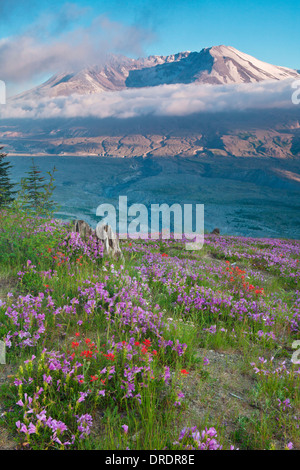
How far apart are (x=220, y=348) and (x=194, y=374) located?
1.11 m

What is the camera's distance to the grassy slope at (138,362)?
3.00 metres

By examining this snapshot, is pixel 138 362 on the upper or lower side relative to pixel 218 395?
upper

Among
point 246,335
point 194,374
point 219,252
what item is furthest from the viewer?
point 219,252

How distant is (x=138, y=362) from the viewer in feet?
12.3

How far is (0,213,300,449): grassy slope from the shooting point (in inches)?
118

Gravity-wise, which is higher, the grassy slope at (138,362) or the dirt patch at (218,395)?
the grassy slope at (138,362)

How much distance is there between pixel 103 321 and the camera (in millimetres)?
4887

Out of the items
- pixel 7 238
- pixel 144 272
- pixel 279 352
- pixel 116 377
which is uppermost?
pixel 7 238

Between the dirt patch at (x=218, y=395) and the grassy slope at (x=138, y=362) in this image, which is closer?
the grassy slope at (x=138, y=362)

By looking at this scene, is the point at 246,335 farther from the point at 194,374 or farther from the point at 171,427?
the point at 171,427

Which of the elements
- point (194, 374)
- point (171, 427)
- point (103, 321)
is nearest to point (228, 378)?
point (194, 374)

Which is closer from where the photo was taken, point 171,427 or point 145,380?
point 171,427
